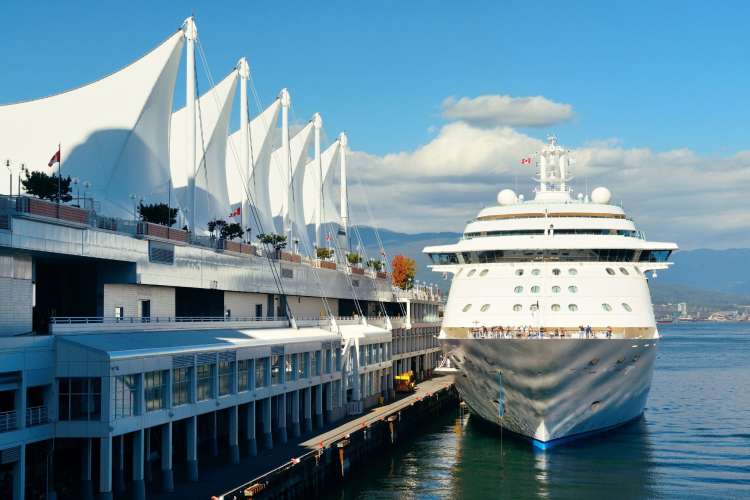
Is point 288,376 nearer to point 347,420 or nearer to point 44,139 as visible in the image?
point 347,420

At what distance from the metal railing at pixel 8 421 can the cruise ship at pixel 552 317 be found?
22.8 m

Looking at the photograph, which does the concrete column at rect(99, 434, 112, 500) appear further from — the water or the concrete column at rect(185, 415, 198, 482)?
the water

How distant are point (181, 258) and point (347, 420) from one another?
1404cm

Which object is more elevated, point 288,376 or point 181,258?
point 181,258

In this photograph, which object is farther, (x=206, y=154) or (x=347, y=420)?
(x=206, y=154)

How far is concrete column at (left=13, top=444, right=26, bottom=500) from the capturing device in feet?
82.7

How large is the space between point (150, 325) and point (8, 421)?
9.79 m

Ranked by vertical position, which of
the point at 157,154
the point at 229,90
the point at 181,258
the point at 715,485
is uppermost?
the point at 229,90

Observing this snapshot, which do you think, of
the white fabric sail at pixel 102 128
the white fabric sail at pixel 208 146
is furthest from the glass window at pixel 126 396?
the white fabric sail at pixel 208 146

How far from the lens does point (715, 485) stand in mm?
39250

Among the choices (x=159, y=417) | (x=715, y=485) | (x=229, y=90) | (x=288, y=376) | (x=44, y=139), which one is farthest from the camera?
(x=229, y=90)

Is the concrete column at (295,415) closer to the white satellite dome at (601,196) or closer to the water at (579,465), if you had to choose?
the water at (579,465)

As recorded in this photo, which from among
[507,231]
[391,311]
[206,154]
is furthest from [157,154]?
[391,311]

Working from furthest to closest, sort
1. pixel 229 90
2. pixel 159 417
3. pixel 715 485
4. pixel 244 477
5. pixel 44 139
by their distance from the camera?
pixel 229 90
pixel 44 139
pixel 715 485
pixel 244 477
pixel 159 417
